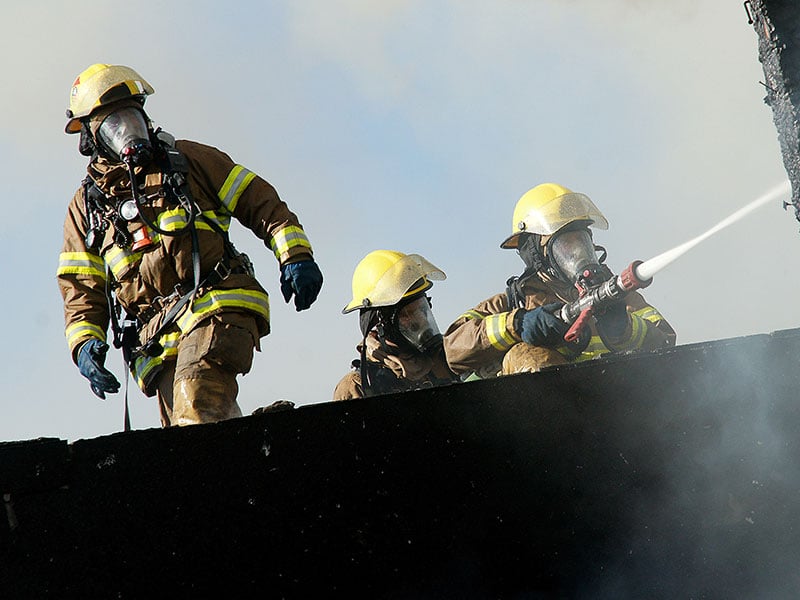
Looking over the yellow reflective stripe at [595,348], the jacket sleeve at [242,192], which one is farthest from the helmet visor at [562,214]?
the jacket sleeve at [242,192]

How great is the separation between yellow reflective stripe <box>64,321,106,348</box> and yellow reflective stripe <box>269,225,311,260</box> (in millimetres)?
891

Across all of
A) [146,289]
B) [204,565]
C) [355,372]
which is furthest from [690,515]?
[355,372]

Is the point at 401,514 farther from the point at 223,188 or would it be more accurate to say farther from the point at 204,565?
the point at 223,188

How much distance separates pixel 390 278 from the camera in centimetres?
730

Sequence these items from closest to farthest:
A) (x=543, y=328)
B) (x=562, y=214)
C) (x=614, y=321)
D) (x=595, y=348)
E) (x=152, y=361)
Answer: (x=152, y=361), (x=543, y=328), (x=614, y=321), (x=595, y=348), (x=562, y=214)

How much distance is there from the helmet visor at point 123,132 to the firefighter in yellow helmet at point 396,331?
9.37 feet

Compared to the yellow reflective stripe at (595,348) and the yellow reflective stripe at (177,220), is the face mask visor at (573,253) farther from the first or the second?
the yellow reflective stripe at (177,220)

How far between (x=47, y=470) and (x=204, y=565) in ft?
1.24

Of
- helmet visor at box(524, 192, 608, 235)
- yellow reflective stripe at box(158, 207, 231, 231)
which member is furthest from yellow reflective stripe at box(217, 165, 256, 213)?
helmet visor at box(524, 192, 608, 235)

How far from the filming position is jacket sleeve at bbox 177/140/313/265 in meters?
4.66

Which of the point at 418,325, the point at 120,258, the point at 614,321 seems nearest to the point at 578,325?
the point at 614,321

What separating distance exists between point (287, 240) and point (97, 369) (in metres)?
1.01

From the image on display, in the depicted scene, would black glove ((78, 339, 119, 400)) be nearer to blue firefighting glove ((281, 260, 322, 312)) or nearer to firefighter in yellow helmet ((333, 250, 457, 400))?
blue firefighting glove ((281, 260, 322, 312))

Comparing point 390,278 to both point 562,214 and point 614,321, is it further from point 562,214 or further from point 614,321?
point 614,321
